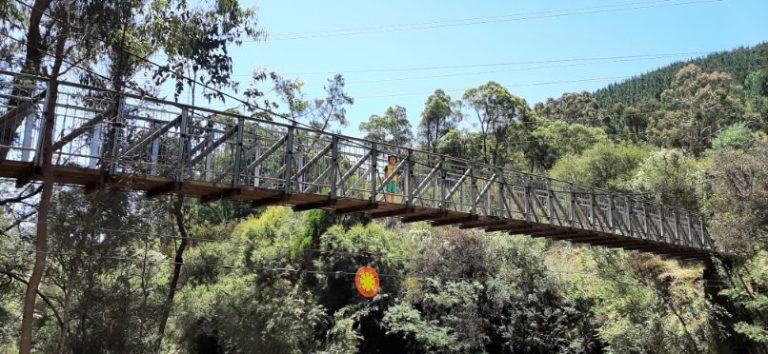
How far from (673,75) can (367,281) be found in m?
57.8

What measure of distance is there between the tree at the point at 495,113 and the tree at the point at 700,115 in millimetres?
11200

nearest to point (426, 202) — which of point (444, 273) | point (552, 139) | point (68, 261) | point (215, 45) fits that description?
point (215, 45)

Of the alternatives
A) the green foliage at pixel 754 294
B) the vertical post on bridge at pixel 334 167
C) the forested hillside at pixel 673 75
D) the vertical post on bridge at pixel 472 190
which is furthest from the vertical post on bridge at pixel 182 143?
the forested hillside at pixel 673 75

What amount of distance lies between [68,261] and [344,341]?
811 cm

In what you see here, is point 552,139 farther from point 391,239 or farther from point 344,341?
point 344,341

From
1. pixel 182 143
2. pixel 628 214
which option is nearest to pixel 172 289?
pixel 182 143

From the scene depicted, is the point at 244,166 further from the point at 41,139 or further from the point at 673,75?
the point at 673,75

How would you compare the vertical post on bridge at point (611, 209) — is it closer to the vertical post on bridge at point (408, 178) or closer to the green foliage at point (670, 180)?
the vertical post on bridge at point (408, 178)

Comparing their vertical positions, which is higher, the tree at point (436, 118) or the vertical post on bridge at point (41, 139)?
the tree at point (436, 118)

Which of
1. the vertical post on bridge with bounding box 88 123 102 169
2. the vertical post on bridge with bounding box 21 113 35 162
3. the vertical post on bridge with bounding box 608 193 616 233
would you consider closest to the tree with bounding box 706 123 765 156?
the vertical post on bridge with bounding box 608 193 616 233

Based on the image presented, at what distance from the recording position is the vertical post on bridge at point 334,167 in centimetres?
763

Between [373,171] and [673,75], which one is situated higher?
[673,75]

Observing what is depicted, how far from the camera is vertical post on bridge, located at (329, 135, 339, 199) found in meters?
7.63

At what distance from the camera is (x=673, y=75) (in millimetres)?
63281
